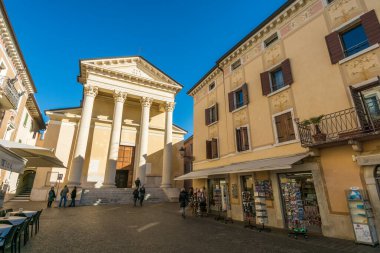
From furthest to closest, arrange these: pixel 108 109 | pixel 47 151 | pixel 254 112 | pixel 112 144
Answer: pixel 108 109 < pixel 112 144 < pixel 254 112 < pixel 47 151

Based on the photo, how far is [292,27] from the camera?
432 inches

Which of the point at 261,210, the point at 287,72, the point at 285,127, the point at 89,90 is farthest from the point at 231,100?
the point at 89,90

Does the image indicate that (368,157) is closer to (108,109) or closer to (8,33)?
(8,33)

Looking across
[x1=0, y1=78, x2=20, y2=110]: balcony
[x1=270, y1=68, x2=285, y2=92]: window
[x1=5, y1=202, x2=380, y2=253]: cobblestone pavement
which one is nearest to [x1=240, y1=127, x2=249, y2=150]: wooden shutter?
[x1=270, y1=68, x2=285, y2=92]: window

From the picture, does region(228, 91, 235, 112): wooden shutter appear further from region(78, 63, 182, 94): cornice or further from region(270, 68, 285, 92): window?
region(78, 63, 182, 94): cornice

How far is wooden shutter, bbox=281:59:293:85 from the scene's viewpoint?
33.7 ft

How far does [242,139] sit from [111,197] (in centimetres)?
1401

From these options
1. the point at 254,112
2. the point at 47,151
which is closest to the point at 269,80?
the point at 254,112

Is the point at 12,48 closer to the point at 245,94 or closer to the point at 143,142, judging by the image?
the point at 143,142

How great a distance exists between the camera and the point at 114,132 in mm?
21906

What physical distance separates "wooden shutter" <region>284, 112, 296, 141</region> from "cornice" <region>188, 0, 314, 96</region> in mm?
5660

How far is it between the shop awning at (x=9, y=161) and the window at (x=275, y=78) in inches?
454

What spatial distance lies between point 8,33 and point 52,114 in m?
12.1

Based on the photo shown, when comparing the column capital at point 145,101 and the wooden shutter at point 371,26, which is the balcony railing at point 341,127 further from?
the column capital at point 145,101
